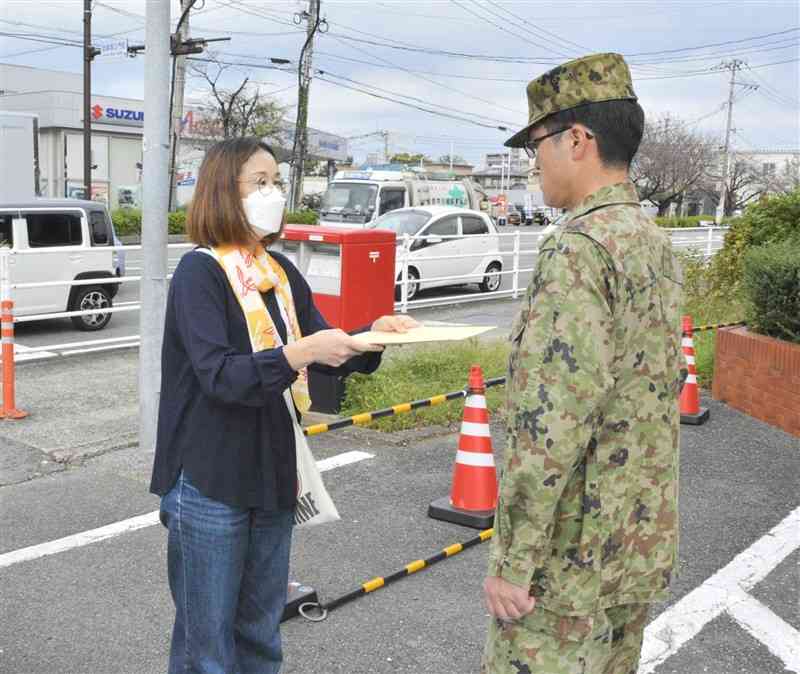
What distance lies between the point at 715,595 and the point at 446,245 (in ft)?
41.7

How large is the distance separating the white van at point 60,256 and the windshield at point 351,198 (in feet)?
32.8

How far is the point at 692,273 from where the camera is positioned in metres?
12.5

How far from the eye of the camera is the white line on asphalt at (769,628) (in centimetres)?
380

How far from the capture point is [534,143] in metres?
2.12

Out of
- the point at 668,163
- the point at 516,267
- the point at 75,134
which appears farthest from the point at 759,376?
the point at 668,163

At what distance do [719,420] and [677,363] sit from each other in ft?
19.3

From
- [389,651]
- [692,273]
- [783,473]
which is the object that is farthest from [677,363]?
[692,273]

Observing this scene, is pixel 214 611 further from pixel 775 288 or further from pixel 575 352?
pixel 775 288

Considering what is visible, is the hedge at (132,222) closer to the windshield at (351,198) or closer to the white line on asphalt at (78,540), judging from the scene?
the windshield at (351,198)

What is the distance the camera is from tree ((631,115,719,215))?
67.4 meters

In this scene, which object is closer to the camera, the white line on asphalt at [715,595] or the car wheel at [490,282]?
the white line on asphalt at [715,595]

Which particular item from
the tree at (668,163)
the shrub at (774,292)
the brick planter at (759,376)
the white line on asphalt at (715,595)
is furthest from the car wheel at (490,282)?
the tree at (668,163)

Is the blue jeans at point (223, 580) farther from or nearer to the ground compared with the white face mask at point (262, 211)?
nearer to the ground

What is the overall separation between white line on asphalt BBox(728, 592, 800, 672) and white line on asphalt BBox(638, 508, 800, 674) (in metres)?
0.05
